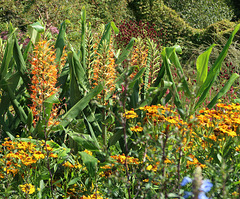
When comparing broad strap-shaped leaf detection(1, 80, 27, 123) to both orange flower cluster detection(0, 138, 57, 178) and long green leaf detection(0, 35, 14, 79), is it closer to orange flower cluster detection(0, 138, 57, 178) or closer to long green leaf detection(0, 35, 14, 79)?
long green leaf detection(0, 35, 14, 79)

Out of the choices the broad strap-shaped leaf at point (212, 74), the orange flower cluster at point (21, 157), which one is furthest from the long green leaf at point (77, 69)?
the broad strap-shaped leaf at point (212, 74)

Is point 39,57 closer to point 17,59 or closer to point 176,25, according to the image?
point 17,59

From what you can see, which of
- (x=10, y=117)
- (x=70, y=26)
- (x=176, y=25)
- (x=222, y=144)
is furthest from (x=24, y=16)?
(x=222, y=144)

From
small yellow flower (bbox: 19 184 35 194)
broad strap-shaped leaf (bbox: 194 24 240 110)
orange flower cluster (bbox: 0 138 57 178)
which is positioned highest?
broad strap-shaped leaf (bbox: 194 24 240 110)

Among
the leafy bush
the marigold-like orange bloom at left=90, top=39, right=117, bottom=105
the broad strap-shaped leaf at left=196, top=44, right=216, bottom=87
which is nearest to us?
the marigold-like orange bloom at left=90, top=39, right=117, bottom=105

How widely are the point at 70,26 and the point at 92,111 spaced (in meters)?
7.01

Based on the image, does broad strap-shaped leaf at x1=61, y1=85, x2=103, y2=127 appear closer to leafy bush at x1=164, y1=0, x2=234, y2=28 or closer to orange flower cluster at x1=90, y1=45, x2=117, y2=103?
orange flower cluster at x1=90, y1=45, x2=117, y2=103

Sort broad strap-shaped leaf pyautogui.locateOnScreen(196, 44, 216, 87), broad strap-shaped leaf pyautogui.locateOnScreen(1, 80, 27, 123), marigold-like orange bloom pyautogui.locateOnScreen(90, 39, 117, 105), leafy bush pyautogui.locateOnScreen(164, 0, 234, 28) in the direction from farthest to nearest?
leafy bush pyautogui.locateOnScreen(164, 0, 234, 28) < broad strap-shaped leaf pyautogui.locateOnScreen(196, 44, 216, 87) < broad strap-shaped leaf pyautogui.locateOnScreen(1, 80, 27, 123) < marigold-like orange bloom pyautogui.locateOnScreen(90, 39, 117, 105)

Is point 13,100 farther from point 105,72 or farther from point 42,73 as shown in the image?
point 105,72

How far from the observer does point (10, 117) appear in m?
2.93

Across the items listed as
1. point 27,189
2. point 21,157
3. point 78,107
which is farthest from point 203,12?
point 27,189

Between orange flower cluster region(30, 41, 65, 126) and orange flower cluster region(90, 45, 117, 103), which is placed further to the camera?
orange flower cluster region(90, 45, 117, 103)

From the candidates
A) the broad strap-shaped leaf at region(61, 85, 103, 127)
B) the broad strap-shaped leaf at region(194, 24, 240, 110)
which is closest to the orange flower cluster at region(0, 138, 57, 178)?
the broad strap-shaped leaf at region(61, 85, 103, 127)

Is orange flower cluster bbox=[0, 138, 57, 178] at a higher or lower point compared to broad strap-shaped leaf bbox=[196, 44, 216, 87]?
lower
